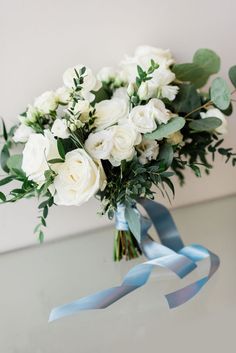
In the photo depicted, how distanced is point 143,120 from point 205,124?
0.15 meters

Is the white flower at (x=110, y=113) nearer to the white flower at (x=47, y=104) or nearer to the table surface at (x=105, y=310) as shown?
the white flower at (x=47, y=104)

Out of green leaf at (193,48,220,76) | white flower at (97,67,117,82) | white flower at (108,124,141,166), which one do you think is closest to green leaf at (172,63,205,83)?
green leaf at (193,48,220,76)

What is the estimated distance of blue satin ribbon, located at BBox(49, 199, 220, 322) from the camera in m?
0.83

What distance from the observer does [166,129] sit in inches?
29.7

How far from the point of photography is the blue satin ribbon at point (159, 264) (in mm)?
830

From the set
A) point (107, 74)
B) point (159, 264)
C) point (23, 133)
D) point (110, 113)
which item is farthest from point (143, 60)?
point (159, 264)

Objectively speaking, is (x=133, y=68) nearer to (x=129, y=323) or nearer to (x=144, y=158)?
(x=144, y=158)

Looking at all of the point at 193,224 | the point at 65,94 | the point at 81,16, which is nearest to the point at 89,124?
the point at 65,94

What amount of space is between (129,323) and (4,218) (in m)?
0.38

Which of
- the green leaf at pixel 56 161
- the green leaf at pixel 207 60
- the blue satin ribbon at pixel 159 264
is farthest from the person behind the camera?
the green leaf at pixel 207 60

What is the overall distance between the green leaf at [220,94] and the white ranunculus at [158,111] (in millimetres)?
117

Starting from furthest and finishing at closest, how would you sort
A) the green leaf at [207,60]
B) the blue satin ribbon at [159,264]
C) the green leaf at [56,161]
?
the green leaf at [207,60] → the blue satin ribbon at [159,264] → the green leaf at [56,161]

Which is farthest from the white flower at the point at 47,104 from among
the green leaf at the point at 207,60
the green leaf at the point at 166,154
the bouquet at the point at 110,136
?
the green leaf at the point at 207,60

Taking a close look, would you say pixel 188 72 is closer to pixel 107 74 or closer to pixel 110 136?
pixel 107 74
